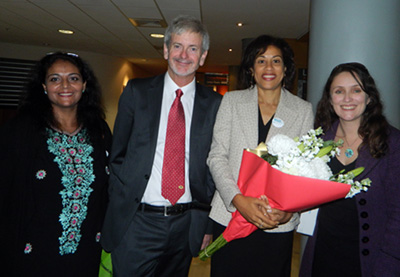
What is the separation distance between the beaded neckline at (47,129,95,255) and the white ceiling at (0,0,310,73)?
4380mm

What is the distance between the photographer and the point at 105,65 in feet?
40.4

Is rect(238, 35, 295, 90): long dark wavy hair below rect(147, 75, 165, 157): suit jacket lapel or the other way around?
the other way around

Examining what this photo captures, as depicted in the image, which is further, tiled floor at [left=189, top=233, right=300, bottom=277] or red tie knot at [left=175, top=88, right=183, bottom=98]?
tiled floor at [left=189, top=233, right=300, bottom=277]

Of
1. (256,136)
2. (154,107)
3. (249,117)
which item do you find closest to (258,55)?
(249,117)

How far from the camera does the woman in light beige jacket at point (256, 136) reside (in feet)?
6.29

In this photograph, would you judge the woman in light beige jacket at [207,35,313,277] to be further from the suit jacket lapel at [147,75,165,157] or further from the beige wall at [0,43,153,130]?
the beige wall at [0,43,153,130]

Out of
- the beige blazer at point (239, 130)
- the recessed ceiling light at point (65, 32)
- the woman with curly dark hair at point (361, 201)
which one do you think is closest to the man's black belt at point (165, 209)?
the beige blazer at point (239, 130)

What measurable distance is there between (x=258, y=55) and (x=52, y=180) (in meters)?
1.49

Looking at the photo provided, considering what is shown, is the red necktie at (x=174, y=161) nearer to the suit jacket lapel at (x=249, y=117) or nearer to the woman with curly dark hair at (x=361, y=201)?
the suit jacket lapel at (x=249, y=117)

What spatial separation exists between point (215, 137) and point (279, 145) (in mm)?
582

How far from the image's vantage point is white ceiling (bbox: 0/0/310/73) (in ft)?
19.3

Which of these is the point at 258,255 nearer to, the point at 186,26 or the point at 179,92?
the point at 179,92

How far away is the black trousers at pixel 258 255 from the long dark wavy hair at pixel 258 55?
986mm

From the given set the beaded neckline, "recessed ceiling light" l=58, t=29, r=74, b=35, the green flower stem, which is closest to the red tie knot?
the beaded neckline
